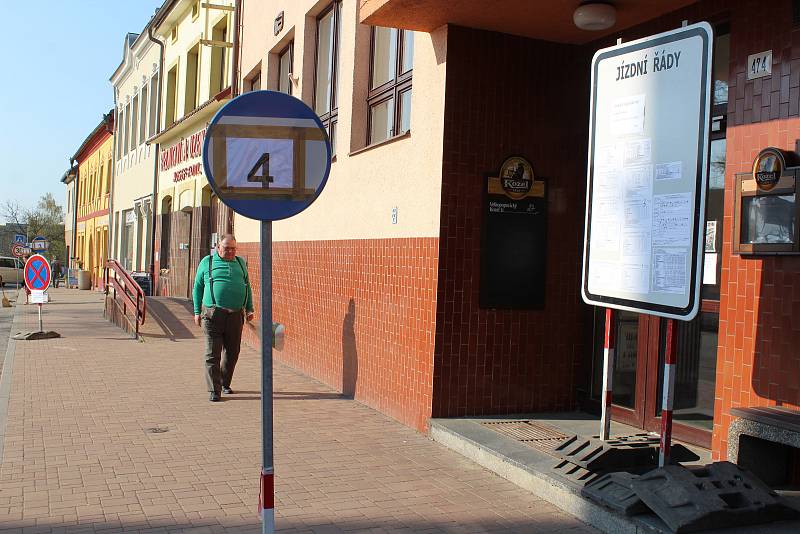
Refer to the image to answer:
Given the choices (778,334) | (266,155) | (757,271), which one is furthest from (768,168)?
(266,155)

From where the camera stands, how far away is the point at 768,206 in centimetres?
527

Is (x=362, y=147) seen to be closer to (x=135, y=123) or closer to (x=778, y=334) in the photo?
(x=778, y=334)

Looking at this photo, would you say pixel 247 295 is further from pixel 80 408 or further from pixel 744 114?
pixel 744 114

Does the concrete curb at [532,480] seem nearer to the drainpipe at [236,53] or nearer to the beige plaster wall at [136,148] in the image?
the drainpipe at [236,53]

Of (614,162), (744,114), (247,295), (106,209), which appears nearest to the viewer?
(614,162)

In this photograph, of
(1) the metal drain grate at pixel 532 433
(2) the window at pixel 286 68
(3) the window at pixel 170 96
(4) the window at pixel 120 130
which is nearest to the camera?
(1) the metal drain grate at pixel 532 433

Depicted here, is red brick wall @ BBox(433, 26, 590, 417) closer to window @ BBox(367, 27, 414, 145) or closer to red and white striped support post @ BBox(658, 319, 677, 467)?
window @ BBox(367, 27, 414, 145)

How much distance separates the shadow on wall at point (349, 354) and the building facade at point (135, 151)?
768 inches

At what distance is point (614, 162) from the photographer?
520 centimetres

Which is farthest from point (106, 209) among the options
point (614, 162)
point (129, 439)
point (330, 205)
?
point (614, 162)

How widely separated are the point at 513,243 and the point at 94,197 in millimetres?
43574

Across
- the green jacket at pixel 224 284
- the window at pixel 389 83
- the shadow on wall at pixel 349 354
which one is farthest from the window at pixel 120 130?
the shadow on wall at pixel 349 354

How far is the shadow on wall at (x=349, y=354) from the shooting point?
9.41m

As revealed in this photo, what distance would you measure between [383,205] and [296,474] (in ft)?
11.3
